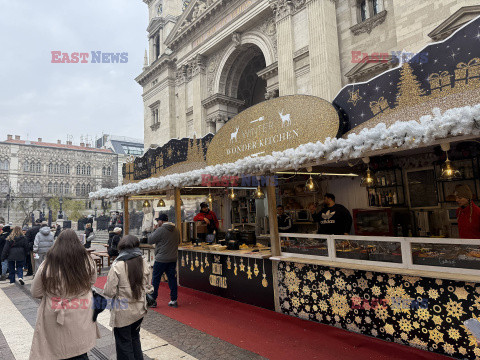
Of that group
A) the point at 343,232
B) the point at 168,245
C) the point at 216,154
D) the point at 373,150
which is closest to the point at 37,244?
the point at 168,245

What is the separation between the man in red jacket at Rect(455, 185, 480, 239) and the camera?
4.65 metres

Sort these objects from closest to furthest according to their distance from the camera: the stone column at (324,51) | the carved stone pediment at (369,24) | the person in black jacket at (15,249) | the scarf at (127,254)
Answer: the scarf at (127,254)
the person in black jacket at (15,249)
the carved stone pediment at (369,24)
the stone column at (324,51)

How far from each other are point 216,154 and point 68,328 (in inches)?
271

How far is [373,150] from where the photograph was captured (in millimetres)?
4320

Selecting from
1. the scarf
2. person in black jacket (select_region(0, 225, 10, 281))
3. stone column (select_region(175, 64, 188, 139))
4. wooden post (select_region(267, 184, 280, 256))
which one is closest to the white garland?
wooden post (select_region(267, 184, 280, 256))

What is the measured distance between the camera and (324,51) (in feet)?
41.2

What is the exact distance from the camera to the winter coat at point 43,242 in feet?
29.9

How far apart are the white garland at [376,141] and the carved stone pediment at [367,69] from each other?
7.53 meters

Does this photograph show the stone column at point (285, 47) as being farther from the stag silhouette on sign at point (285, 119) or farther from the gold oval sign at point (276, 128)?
the stag silhouette on sign at point (285, 119)

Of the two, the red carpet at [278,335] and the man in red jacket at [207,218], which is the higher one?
the man in red jacket at [207,218]

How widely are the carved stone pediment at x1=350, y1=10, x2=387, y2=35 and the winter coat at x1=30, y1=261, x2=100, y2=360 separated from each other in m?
13.1

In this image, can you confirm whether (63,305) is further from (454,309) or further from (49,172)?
(49,172)

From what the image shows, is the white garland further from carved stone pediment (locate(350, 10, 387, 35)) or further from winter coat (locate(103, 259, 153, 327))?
carved stone pediment (locate(350, 10, 387, 35))

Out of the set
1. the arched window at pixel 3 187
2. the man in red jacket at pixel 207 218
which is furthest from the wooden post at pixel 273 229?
the arched window at pixel 3 187
